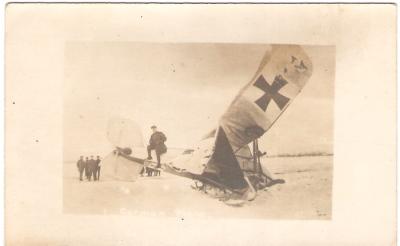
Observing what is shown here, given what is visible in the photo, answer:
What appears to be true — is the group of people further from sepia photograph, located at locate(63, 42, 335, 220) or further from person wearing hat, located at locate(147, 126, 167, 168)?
person wearing hat, located at locate(147, 126, 167, 168)

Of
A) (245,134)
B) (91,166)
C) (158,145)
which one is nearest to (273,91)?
(245,134)

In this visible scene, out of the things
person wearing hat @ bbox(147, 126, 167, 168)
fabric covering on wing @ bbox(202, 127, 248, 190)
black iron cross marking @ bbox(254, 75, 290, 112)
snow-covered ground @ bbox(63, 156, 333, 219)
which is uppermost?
black iron cross marking @ bbox(254, 75, 290, 112)

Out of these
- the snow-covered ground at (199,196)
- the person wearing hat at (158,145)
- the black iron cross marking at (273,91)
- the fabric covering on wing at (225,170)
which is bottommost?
the snow-covered ground at (199,196)

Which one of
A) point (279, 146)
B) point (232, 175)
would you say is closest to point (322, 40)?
point (279, 146)

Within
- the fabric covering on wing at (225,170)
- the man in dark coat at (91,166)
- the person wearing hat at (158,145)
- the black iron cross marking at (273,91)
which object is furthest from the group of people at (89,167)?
the black iron cross marking at (273,91)

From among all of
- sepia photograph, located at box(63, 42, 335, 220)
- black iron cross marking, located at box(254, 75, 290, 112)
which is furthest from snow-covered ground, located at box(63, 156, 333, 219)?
black iron cross marking, located at box(254, 75, 290, 112)

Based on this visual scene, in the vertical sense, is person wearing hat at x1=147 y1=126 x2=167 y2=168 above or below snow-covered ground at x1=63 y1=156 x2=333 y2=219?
above

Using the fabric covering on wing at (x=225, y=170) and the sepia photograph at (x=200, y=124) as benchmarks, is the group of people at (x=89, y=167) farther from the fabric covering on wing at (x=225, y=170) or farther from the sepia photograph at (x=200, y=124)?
the fabric covering on wing at (x=225, y=170)
